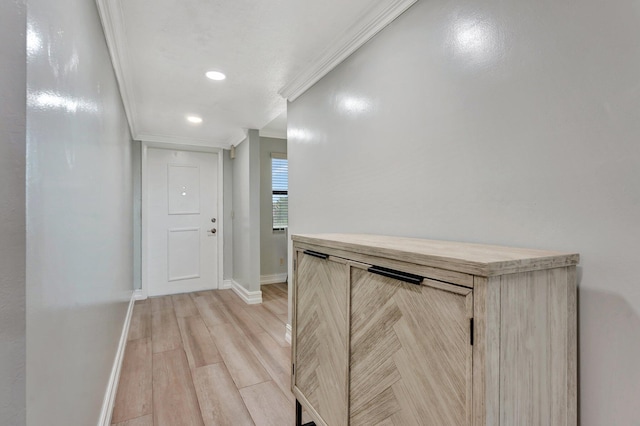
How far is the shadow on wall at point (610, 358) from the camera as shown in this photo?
85cm

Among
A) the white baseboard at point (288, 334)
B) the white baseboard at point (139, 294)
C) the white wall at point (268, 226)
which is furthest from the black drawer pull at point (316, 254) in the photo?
the white baseboard at point (139, 294)

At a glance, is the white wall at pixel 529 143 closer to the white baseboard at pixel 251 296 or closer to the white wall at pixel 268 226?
the white baseboard at pixel 251 296

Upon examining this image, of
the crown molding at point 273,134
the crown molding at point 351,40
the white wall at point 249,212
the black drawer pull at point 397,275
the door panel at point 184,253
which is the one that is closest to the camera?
the black drawer pull at point 397,275

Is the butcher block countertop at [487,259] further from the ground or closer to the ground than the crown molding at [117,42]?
closer to the ground

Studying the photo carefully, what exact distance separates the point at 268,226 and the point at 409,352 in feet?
13.7

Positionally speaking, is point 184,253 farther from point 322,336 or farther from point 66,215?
point 66,215

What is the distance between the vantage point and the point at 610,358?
0.88 metres

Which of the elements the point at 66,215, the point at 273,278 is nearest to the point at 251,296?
the point at 273,278

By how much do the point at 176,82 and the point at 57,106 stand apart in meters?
1.91

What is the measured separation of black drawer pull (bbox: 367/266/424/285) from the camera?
97 centimetres

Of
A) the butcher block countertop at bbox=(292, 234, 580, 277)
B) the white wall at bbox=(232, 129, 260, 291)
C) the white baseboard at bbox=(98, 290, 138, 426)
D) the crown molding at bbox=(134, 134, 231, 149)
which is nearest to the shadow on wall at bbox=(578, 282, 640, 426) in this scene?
the butcher block countertop at bbox=(292, 234, 580, 277)

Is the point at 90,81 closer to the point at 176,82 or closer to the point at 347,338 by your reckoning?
the point at 176,82

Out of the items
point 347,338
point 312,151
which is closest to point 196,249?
point 312,151

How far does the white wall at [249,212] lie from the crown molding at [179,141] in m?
0.50
